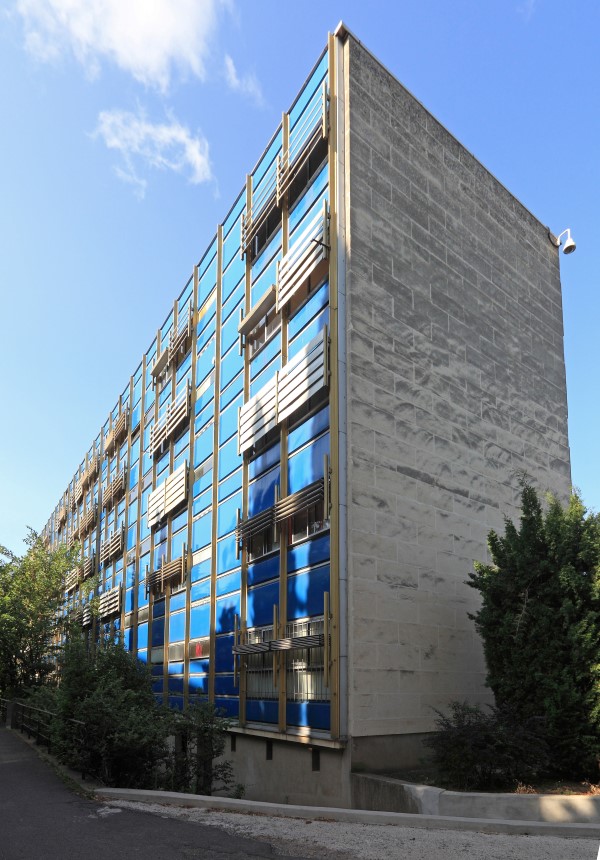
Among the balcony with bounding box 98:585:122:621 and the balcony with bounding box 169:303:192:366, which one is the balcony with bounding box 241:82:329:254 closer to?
the balcony with bounding box 169:303:192:366

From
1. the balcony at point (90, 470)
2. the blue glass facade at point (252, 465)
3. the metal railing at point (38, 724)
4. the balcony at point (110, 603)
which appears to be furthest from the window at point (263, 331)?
the balcony at point (90, 470)

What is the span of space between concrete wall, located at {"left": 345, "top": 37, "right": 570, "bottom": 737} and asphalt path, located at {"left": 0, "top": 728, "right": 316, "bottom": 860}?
5614 millimetres

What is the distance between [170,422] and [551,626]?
760 inches

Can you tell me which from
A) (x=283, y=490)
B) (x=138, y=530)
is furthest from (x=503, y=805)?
(x=138, y=530)

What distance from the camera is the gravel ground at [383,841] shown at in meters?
9.12

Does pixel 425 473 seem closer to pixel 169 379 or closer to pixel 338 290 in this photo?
pixel 338 290

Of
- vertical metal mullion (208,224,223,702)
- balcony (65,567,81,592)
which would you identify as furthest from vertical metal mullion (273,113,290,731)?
balcony (65,567,81,592)

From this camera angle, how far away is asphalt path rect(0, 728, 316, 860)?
9039 millimetres

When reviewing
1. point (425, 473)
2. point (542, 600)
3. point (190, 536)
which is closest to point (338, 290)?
point (425, 473)

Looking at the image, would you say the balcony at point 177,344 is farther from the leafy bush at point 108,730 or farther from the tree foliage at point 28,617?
the leafy bush at point 108,730

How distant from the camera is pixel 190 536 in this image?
27.0m

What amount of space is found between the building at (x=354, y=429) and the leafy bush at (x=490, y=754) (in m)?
2.45

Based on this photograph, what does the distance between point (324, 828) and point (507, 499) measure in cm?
1269

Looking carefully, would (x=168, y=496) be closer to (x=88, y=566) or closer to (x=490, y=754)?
(x=490, y=754)
